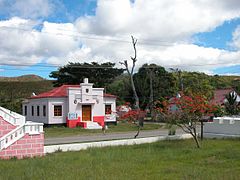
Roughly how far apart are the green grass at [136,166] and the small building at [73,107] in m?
22.4

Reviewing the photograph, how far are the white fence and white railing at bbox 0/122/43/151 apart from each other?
12.0m

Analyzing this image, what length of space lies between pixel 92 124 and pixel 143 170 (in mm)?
26994

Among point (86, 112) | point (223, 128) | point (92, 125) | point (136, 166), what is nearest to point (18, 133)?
point (136, 166)

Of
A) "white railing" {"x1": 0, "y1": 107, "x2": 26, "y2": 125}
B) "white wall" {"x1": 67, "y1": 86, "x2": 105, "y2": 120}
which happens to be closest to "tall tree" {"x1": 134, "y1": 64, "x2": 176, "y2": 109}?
"white wall" {"x1": 67, "y1": 86, "x2": 105, "y2": 120}

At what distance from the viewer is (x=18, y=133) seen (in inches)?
621

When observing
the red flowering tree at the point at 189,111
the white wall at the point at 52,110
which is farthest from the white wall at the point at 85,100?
the red flowering tree at the point at 189,111

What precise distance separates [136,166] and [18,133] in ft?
20.6

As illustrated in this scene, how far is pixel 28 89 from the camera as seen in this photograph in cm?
7212

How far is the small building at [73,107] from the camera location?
3750 cm

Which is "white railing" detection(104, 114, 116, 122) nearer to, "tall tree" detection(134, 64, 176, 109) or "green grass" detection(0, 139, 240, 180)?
"tall tree" detection(134, 64, 176, 109)

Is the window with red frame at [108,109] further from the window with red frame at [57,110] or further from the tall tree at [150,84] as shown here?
the tall tree at [150,84]

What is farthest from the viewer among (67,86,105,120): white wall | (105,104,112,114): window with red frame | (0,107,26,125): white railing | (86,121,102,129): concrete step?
(105,104,112,114): window with red frame

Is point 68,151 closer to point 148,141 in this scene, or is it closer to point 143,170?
point 148,141

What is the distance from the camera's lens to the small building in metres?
37.5
